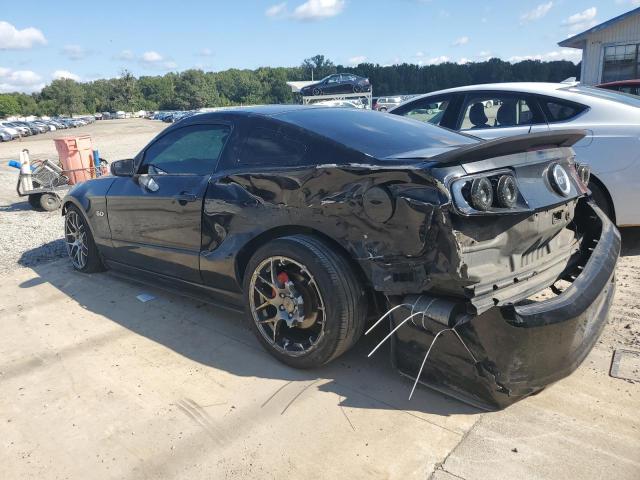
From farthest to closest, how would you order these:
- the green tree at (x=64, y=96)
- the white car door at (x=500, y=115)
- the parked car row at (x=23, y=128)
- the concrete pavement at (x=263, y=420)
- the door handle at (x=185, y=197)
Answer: the green tree at (x=64, y=96), the parked car row at (x=23, y=128), the white car door at (x=500, y=115), the door handle at (x=185, y=197), the concrete pavement at (x=263, y=420)

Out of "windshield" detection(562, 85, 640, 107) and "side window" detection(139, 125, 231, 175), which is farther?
"windshield" detection(562, 85, 640, 107)

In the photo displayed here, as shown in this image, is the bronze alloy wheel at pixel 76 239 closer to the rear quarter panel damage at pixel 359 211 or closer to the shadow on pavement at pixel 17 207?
the rear quarter panel damage at pixel 359 211

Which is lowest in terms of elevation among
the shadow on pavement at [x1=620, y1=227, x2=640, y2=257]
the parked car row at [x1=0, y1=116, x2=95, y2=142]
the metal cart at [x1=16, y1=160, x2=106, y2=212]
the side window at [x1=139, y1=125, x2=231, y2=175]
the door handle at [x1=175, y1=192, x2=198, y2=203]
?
the parked car row at [x1=0, y1=116, x2=95, y2=142]

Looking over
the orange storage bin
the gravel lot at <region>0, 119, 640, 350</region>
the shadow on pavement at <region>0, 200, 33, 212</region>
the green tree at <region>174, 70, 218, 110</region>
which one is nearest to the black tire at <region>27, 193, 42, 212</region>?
the gravel lot at <region>0, 119, 640, 350</region>

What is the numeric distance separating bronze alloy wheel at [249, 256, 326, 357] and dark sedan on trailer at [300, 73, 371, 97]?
26043 millimetres

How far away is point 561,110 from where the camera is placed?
4.70 metres

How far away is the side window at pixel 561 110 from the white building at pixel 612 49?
681 inches

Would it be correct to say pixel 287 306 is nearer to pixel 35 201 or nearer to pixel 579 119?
pixel 579 119

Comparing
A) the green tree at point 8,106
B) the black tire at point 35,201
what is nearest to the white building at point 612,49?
the black tire at point 35,201

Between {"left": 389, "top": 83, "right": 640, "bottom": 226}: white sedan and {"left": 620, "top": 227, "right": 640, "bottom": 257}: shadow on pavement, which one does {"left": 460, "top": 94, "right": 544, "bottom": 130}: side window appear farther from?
{"left": 620, "top": 227, "right": 640, "bottom": 257}: shadow on pavement

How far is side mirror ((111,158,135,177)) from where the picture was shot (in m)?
4.16

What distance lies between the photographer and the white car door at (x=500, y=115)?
15.9 feet

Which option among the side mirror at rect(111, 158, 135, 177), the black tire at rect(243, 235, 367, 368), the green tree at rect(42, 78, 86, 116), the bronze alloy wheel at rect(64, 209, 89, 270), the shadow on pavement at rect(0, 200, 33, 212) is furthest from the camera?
the green tree at rect(42, 78, 86, 116)

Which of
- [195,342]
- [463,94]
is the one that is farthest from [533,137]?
[463,94]
